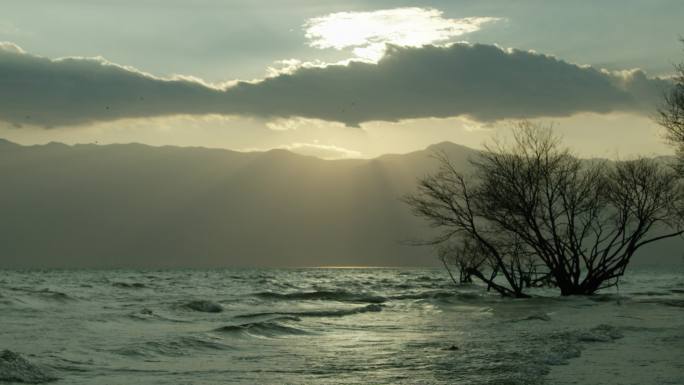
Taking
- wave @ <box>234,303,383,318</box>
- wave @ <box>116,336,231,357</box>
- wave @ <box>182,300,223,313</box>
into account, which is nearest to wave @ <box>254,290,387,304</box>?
wave @ <box>234,303,383,318</box>

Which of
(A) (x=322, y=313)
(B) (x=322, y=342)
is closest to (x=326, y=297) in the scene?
(A) (x=322, y=313)

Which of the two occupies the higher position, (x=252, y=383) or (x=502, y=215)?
(x=502, y=215)

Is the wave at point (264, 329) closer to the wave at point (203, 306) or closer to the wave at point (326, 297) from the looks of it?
the wave at point (203, 306)

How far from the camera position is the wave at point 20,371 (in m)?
11.8

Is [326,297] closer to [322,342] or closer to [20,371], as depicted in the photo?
[322,342]

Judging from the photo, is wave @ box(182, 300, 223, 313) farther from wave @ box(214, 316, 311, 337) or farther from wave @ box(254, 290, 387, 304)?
wave @ box(254, 290, 387, 304)

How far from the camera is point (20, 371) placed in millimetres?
12172

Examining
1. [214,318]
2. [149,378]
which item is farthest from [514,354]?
[214,318]

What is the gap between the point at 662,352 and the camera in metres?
13.7

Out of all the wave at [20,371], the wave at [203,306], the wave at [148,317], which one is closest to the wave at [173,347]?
the wave at [20,371]

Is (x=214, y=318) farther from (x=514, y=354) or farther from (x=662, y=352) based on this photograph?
(x=662, y=352)

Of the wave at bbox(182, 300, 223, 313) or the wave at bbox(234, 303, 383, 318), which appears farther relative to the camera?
the wave at bbox(182, 300, 223, 313)

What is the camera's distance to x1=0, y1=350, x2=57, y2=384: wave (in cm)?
1176

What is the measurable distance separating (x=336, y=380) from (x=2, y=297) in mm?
27980
